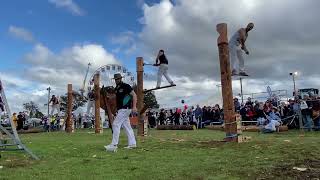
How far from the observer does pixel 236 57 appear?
50.1 feet

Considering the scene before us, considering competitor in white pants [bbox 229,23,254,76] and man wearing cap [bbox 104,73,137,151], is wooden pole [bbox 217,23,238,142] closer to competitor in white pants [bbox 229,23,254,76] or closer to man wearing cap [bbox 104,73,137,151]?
competitor in white pants [bbox 229,23,254,76]

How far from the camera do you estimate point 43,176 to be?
7.30m

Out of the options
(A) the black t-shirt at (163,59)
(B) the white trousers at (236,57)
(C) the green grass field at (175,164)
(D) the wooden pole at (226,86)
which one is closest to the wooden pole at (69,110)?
(A) the black t-shirt at (163,59)

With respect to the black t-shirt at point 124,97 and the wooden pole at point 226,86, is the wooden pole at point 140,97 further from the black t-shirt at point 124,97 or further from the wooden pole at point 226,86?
the black t-shirt at point 124,97

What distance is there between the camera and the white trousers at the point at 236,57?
15203 millimetres

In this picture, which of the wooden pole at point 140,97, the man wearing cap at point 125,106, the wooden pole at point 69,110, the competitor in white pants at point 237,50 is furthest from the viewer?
the wooden pole at point 69,110

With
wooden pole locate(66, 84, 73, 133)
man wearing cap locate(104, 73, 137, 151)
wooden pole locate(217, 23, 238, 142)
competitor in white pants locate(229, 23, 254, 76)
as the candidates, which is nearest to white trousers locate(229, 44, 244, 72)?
competitor in white pants locate(229, 23, 254, 76)

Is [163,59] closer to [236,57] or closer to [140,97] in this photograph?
[140,97]

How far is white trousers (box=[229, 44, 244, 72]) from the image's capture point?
15.2 meters

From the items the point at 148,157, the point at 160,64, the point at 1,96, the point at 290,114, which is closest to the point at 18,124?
the point at 160,64

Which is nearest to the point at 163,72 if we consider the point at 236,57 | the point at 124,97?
the point at 236,57

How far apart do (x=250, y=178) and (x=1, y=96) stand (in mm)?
6593

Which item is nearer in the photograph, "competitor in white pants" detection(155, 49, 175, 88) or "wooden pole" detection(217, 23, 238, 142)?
"wooden pole" detection(217, 23, 238, 142)

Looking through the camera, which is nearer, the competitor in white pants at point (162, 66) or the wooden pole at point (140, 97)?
the wooden pole at point (140, 97)
